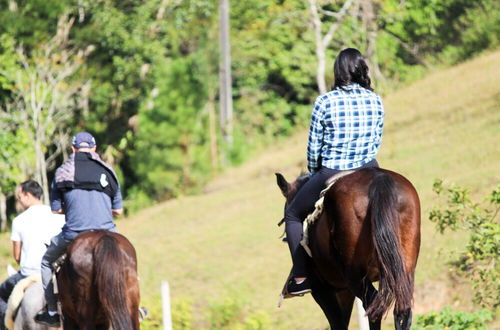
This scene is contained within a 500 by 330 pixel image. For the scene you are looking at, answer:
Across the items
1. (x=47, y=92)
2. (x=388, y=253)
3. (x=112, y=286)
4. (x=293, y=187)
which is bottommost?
(x=112, y=286)

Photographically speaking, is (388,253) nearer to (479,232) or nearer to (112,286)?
(112,286)

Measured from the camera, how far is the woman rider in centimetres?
783

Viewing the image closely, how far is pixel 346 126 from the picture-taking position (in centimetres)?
783

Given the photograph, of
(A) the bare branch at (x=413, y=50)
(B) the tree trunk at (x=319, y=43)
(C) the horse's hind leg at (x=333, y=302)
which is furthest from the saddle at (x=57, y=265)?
(A) the bare branch at (x=413, y=50)

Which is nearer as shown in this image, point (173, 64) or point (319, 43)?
point (173, 64)

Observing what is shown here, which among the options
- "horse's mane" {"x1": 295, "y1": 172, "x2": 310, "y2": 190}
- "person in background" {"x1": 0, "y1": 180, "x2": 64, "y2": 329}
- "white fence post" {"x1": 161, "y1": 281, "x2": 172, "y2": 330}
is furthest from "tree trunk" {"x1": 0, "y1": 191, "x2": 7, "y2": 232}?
"horse's mane" {"x1": 295, "y1": 172, "x2": 310, "y2": 190}

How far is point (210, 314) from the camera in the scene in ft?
48.2

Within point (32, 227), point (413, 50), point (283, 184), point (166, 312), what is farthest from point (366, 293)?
point (413, 50)

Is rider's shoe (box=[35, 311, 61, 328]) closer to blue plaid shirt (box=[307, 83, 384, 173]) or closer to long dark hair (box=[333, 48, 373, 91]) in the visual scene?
blue plaid shirt (box=[307, 83, 384, 173])

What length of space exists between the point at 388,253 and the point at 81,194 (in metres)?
3.47

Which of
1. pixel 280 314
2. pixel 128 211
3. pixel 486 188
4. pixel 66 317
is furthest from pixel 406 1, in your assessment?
pixel 66 317

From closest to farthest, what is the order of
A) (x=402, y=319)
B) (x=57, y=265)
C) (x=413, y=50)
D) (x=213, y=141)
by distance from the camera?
(x=402, y=319) → (x=57, y=265) → (x=213, y=141) → (x=413, y=50)

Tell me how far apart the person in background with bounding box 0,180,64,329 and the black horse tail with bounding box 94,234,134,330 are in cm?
181

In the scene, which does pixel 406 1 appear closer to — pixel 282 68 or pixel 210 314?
pixel 282 68
